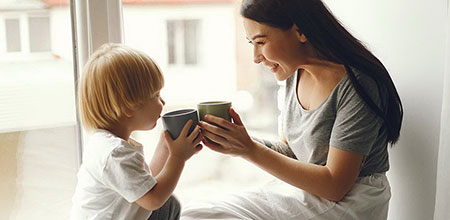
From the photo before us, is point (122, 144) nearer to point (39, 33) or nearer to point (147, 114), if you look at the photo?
point (147, 114)

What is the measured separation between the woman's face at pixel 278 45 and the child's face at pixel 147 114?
30 cm

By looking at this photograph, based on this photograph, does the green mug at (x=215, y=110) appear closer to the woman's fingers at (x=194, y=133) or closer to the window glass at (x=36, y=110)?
the woman's fingers at (x=194, y=133)

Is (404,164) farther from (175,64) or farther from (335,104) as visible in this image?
(175,64)

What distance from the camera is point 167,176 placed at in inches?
50.1

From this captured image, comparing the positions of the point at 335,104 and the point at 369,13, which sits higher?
the point at 369,13

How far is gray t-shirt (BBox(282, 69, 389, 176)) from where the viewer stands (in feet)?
4.46

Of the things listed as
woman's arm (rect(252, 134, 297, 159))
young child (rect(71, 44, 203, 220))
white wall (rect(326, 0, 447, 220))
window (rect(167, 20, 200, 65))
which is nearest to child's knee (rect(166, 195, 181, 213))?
young child (rect(71, 44, 203, 220))

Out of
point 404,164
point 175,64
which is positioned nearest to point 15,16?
point 175,64

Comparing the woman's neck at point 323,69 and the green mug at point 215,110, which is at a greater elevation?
the woman's neck at point 323,69

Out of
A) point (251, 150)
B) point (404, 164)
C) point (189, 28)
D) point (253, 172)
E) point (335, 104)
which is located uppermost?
point (189, 28)

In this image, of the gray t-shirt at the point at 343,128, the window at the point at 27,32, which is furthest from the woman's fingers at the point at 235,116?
the window at the point at 27,32

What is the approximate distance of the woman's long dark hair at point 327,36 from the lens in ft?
4.47

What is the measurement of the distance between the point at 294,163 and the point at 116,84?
492 mm

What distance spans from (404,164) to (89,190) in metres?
0.93
